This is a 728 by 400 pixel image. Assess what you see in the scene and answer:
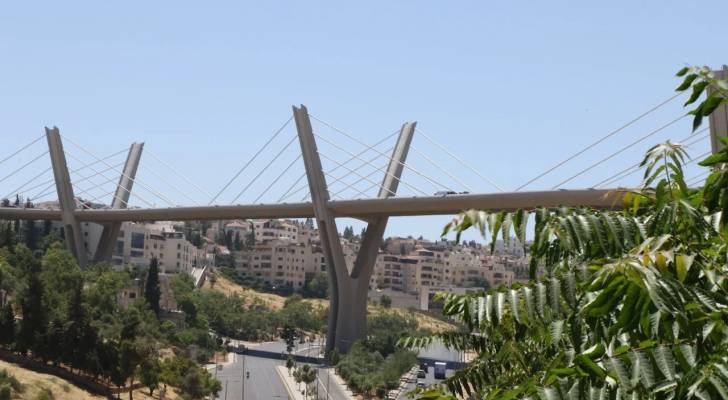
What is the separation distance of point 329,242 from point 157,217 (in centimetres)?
1238

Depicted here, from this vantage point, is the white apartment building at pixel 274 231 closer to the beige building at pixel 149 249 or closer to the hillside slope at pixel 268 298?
the hillside slope at pixel 268 298

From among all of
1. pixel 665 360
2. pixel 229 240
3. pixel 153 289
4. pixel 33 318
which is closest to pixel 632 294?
pixel 665 360

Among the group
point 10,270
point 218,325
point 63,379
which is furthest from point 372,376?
point 218,325

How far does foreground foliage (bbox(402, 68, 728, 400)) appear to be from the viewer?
3135mm

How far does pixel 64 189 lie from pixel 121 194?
10.2 ft

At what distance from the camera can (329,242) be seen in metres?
49.9

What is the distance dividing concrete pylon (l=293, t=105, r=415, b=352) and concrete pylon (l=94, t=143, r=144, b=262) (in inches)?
731

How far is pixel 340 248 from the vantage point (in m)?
49.8

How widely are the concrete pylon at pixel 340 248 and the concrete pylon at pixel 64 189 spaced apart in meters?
19.7

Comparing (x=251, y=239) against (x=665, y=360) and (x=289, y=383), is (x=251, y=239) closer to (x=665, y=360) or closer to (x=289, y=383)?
(x=289, y=383)

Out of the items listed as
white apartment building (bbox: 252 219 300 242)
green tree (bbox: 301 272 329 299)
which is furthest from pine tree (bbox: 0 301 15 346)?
white apartment building (bbox: 252 219 300 242)

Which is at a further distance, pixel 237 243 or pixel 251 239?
pixel 251 239

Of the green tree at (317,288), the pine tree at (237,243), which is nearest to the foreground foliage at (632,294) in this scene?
the green tree at (317,288)

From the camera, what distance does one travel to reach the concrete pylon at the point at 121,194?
65400 mm
